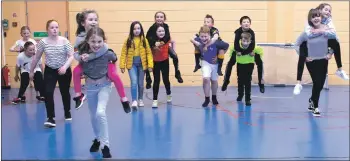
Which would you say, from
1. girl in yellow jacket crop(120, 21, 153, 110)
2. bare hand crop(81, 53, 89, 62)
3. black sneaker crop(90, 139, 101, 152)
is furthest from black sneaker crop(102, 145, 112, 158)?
girl in yellow jacket crop(120, 21, 153, 110)

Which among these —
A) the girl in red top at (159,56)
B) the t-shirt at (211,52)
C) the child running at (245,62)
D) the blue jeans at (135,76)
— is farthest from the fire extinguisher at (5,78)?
the child running at (245,62)

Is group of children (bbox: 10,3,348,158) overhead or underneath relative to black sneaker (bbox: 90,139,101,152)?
overhead

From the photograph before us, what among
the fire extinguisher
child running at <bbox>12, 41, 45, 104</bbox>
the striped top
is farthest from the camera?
the fire extinguisher

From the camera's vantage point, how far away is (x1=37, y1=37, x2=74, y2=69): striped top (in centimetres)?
567

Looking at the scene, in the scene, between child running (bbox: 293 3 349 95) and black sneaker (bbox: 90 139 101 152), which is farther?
child running (bbox: 293 3 349 95)

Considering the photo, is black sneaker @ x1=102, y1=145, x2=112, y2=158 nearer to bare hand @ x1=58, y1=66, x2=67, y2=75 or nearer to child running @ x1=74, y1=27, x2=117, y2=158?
child running @ x1=74, y1=27, x2=117, y2=158

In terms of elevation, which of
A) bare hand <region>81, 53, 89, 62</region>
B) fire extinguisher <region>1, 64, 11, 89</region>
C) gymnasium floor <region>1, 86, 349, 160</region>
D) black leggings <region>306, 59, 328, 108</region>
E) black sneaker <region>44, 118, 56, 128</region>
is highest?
bare hand <region>81, 53, 89, 62</region>

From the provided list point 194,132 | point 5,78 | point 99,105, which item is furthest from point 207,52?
point 5,78

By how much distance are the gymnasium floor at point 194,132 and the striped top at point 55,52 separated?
0.85 meters

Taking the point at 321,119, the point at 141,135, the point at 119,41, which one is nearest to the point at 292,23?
the point at 119,41

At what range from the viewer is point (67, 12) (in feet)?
37.1

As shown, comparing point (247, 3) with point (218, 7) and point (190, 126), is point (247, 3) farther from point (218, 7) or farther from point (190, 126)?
point (190, 126)

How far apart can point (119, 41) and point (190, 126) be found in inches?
243

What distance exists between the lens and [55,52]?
5684 millimetres
